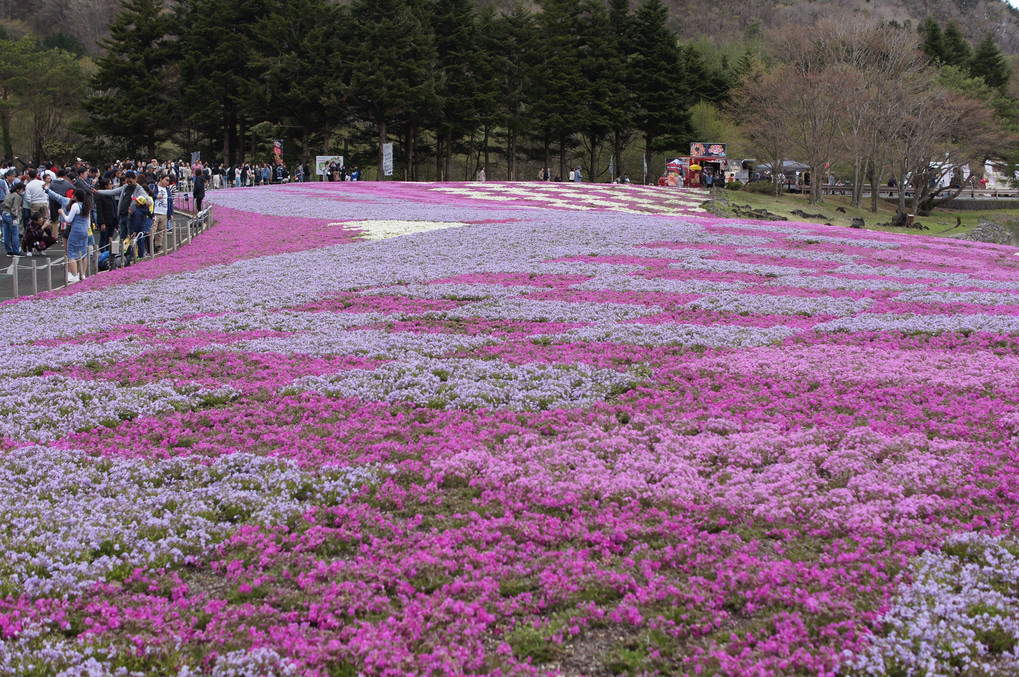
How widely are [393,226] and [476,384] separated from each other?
22.5 m

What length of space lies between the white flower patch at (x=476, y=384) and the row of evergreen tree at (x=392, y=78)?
198ft

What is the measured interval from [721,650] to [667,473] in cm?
286

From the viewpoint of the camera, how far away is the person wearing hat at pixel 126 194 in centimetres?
2073

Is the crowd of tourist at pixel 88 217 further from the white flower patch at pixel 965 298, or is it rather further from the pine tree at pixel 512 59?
the pine tree at pixel 512 59

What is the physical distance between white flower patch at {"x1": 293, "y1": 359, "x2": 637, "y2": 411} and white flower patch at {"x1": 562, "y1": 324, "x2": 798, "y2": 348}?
6.19ft

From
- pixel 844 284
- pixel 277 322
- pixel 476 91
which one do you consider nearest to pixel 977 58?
pixel 476 91

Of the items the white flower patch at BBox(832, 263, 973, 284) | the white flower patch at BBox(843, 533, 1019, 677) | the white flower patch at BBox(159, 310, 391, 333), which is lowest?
the white flower patch at BBox(843, 533, 1019, 677)

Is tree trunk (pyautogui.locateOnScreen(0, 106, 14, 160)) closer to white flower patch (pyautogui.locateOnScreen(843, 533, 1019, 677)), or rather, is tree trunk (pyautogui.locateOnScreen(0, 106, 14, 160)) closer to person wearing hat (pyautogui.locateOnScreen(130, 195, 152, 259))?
person wearing hat (pyautogui.locateOnScreen(130, 195, 152, 259))

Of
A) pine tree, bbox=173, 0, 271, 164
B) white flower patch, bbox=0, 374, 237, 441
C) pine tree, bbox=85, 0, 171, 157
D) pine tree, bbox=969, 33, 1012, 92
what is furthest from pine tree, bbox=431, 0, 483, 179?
white flower patch, bbox=0, 374, 237, 441

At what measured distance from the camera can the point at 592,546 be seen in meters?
6.45

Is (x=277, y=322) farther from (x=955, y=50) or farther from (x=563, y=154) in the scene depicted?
(x=955, y=50)

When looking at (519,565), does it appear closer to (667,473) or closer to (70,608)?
(667,473)

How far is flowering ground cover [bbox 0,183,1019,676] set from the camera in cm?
515

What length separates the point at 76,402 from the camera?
9.75 m
